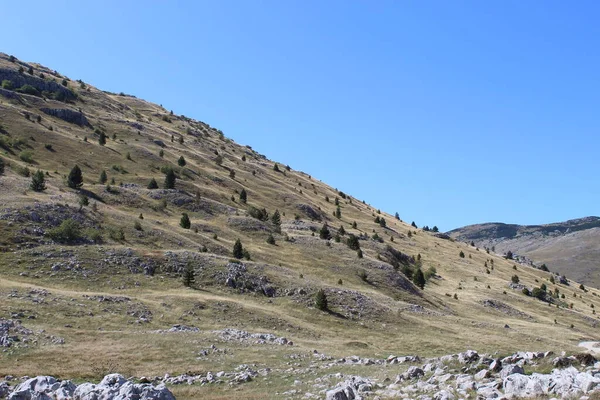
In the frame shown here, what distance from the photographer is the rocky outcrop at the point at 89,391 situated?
1758 centimetres

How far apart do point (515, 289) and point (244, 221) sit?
193 ft

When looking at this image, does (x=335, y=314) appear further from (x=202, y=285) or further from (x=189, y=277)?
(x=189, y=277)

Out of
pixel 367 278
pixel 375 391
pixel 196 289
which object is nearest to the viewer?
pixel 375 391

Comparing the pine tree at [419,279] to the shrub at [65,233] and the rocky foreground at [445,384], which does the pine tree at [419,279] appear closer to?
the shrub at [65,233]

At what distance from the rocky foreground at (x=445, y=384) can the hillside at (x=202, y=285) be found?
7.33 ft

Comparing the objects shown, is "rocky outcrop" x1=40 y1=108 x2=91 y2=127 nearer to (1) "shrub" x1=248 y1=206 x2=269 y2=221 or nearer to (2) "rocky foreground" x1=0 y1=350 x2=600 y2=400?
(1) "shrub" x1=248 y1=206 x2=269 y2=221

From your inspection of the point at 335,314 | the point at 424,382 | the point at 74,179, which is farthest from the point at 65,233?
the point at 424,382

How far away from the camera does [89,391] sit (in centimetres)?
1848

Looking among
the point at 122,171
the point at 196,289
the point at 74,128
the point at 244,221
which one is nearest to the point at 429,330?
the point at 196,289

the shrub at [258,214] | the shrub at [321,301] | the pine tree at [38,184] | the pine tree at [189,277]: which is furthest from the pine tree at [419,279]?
the pine tree at [38,184]

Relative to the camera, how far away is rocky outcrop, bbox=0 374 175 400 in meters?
17.6

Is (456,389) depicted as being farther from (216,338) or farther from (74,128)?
(74,128)

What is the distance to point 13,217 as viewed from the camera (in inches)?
2122

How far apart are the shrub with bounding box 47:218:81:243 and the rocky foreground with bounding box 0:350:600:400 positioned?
34377 mm
